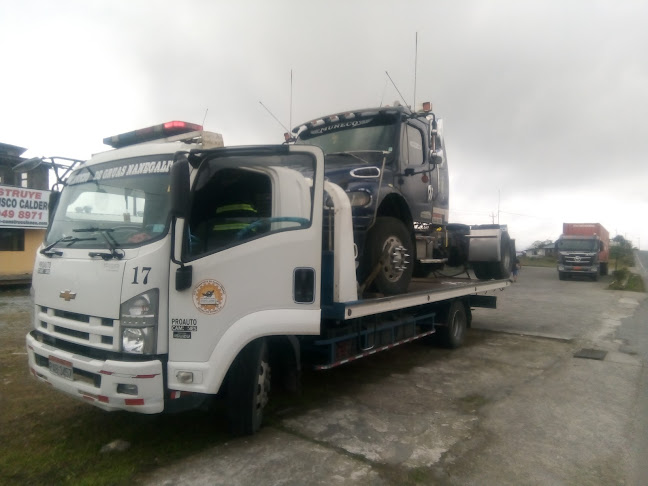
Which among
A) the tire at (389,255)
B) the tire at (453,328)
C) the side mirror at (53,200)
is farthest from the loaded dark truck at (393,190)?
the side mirror at (53,200)

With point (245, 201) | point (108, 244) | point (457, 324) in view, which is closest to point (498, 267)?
point (457, 324)

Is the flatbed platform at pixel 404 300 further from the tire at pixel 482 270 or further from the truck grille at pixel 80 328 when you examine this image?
the truck grille at pixel 80 328

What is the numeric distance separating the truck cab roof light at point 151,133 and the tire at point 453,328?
205 inches

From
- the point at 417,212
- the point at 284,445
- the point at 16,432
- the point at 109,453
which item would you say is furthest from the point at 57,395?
the point at 417,212

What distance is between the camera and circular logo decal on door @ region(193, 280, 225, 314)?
11.9ft

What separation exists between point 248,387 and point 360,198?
7.88ft

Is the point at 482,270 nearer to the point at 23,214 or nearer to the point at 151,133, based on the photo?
the point at 151,133

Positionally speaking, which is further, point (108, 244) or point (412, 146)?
point (412, 146)

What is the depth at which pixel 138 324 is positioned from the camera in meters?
3.45

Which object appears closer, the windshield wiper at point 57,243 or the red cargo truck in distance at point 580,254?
the windshield wiper at point 57,243

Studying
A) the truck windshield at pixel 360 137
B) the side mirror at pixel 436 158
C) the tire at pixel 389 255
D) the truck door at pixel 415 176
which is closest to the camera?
the tire at pixel 389 255

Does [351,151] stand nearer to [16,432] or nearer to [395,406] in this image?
[395,406]

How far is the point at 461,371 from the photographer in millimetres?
6676

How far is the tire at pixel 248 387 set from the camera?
390 cm
